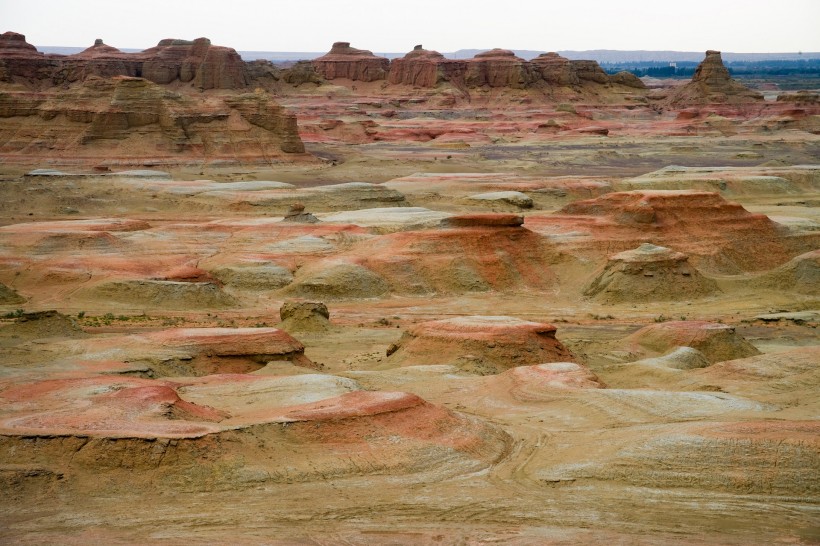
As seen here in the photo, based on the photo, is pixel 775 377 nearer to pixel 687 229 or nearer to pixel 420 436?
pixel 420 436

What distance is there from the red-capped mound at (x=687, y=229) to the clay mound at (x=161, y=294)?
14.3 meters

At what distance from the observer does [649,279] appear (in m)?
41.1

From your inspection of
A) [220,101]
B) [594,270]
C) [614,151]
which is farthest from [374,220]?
[614,151]

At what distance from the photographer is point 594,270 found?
43438 mm

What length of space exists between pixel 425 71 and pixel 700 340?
396 feet

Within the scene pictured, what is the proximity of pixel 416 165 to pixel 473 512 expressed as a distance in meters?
72.8

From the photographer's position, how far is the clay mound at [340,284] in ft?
134

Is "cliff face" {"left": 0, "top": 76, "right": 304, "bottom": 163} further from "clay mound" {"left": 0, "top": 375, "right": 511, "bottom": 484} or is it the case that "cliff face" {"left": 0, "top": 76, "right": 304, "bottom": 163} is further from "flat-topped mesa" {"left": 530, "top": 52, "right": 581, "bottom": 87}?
"flat-topped mesa" {"left": 530, "top": 52, "right": 581, "bottom": 87}

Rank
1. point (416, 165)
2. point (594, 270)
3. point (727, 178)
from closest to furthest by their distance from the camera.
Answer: point (594, 270)
point (727, 178)
point (416, 165)

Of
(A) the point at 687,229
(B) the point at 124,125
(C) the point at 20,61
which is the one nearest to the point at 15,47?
(C) the point at 20,61

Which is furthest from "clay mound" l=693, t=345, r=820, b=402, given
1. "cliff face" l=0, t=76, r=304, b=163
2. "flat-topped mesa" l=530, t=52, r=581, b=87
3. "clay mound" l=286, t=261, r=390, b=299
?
"flat-topped mesa" l=530, t=52, r=581, b=87

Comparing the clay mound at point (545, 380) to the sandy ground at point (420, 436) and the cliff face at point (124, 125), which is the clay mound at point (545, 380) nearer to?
the sandy ground at point (420, 436)

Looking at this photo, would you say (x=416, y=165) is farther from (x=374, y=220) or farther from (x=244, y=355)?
(x=244, y=355)

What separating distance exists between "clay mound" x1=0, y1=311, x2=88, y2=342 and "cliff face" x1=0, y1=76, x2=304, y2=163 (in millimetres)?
45709
